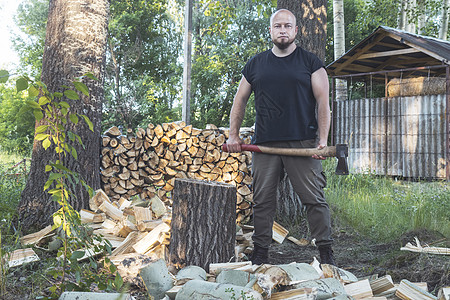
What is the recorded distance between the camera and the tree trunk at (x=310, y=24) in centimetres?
499

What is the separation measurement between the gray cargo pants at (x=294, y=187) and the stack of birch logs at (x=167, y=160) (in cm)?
171

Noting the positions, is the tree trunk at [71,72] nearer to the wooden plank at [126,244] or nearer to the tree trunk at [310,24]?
the wooden plank at [126,244]

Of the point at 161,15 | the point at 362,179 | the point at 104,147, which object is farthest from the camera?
the point at 161,15

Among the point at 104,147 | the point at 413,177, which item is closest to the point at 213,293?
the point at 104,147

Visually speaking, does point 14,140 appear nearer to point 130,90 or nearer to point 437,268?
point 130,90

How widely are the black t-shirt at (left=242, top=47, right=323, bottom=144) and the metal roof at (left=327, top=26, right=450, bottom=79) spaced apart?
23.6 feet

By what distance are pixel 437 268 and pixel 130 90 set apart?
16610 millimetres

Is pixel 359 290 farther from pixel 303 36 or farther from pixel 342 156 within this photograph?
pixel 303 36

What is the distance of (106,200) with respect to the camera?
4391 mm

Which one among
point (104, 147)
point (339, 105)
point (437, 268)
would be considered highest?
point (339, 105)

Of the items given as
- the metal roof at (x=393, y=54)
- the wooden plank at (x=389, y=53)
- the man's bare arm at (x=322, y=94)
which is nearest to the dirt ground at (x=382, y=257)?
the man's bare arm at (x=322, y=94)

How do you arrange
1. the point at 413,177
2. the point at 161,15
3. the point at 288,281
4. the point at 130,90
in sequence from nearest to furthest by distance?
the point at 288,281 → the point at 413,177 → the point at 130,90 → the point at 161,15

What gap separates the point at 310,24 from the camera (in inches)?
197

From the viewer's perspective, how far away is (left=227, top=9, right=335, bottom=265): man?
332cm
